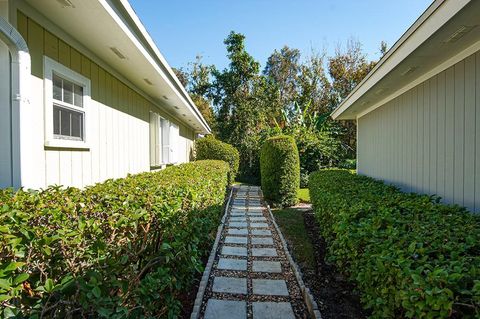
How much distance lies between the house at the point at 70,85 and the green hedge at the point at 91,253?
0.70 metres

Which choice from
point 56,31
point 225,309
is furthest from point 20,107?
point 225,309

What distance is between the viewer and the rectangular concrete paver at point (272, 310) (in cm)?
347

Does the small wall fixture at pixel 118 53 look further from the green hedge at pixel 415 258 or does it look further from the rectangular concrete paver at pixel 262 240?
the rectangular concrete paver at pixel 262 240

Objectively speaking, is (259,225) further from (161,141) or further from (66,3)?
(66,3)

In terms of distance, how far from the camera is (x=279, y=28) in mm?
19141

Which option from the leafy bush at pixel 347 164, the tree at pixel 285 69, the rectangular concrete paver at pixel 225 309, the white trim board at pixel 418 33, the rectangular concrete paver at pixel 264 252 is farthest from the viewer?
the tree at pixel 285 69

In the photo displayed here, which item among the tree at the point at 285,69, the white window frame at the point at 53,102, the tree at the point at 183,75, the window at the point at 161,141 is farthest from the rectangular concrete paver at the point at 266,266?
the tree at the point at 183,75

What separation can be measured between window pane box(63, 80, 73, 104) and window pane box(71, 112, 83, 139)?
0.21m

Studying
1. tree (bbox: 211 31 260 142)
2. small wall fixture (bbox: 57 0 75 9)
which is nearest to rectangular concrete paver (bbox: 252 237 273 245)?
small wall fixture (bbox: 57 0 75 9)

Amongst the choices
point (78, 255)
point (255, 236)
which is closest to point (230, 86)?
point (255, 236)

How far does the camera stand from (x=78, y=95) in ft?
14.9

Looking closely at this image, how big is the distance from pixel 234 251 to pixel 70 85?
13.0 feet

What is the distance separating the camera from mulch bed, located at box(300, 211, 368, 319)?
371 cm

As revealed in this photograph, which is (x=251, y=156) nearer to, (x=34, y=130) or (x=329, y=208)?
(x=329, y=208)
